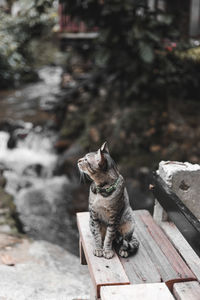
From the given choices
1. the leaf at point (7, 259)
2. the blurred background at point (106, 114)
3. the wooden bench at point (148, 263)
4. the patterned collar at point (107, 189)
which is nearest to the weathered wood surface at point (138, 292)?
the wooden bench at point (148, 263)

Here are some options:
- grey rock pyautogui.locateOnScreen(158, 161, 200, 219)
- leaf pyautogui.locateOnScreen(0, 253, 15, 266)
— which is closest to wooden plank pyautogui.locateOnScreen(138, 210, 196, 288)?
grey rock pyautogui.locateOnScreen(158, 161, 200, 219)

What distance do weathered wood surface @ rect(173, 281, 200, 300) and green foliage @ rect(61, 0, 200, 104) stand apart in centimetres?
506

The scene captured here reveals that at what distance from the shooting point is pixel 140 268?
2.60 metres

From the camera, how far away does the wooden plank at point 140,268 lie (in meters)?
2.47

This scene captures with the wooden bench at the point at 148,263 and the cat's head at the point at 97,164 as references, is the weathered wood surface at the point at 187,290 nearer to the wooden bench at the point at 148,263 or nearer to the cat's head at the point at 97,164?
the wooden bench at the point at 148,263

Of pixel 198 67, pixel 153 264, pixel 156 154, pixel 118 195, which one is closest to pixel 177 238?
pixel 153 264

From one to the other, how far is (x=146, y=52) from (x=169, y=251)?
4.79 metres

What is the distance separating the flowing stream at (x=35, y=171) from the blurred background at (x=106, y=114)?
23 millimetres

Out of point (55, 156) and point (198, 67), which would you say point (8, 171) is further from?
point (198, 67)

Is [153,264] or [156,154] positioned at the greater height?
[153,264]

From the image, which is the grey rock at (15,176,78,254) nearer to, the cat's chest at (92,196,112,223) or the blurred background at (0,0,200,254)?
the blurred background at (0,0,200,254)

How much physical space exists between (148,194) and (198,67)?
3.17 meters

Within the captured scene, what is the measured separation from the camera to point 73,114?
31.0 feet

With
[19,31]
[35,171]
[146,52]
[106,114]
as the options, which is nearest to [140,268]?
[146,52]
